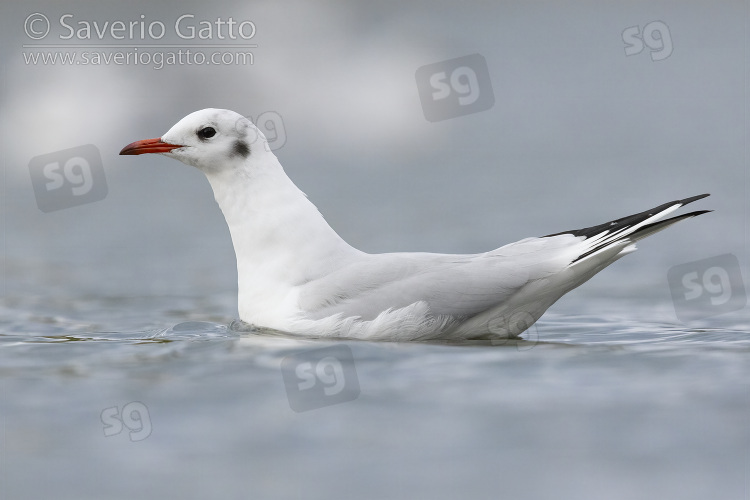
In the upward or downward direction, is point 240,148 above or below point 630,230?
above

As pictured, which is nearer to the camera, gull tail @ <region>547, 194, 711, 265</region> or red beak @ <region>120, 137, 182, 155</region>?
gull tail @ <region>547, 194, 711, 265</region>

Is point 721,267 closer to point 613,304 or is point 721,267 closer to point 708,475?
point 613,304

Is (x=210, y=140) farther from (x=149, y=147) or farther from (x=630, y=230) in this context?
(x=630, y=230)

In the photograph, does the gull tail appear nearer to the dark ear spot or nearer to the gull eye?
the dark ear spot

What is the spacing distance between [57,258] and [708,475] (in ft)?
22.7

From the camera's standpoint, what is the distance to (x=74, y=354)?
20.4 ft

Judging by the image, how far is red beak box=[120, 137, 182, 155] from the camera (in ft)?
21.4

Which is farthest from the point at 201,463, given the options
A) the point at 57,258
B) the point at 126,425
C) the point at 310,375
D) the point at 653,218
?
the point at 57,258

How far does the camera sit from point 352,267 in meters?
6.42

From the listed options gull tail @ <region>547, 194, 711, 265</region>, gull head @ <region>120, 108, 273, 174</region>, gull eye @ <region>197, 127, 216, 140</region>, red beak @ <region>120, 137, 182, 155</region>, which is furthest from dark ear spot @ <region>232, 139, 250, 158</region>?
gull tail @ <region>547, 194, 711, 265</region>

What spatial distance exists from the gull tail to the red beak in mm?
2236

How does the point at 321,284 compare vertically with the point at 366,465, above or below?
above

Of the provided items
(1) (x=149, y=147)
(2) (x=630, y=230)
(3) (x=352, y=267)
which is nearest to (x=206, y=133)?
(1) (x=149, y=147)

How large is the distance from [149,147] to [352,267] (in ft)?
4.13
